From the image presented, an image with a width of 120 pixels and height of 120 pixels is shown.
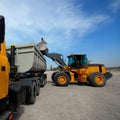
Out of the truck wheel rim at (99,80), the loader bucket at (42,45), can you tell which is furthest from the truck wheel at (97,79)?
the loader bucket at (42,45)

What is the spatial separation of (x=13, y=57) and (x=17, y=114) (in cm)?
210

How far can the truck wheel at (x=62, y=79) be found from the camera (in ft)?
51.2

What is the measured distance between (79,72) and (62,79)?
1.75 m

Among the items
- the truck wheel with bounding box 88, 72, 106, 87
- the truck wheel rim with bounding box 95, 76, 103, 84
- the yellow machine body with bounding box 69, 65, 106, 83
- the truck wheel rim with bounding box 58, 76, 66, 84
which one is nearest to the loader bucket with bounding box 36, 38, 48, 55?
the truck wheel rim with bounding box 58, 76, 66, 84

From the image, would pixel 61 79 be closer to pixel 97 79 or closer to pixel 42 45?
pixel 97 79

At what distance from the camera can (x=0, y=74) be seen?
11.9 ft

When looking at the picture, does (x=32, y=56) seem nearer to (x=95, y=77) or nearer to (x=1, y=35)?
(x=1, y=35)

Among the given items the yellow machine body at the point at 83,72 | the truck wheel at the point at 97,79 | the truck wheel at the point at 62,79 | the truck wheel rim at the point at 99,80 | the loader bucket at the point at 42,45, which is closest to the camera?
the loader bucket at the point at 42,45

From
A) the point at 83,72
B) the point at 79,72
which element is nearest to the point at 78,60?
the point at 79,72

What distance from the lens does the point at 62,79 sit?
15.9m

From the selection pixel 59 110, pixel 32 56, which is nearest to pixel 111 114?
pixel 59 110

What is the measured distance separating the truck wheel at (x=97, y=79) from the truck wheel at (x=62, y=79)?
6.30ft

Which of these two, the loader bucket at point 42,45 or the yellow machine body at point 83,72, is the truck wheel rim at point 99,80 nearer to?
the yellow machine body at point 83,72

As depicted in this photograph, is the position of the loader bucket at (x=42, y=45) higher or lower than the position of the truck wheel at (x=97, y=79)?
higher
